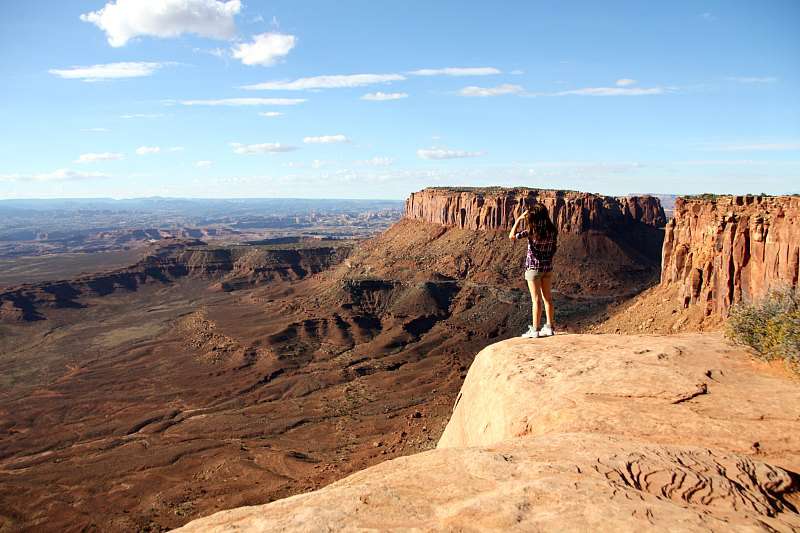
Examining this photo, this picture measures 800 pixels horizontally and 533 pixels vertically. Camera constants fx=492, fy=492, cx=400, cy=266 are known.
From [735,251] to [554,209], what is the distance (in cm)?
4782

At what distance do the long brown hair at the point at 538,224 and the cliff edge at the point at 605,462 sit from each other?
9.13 feet

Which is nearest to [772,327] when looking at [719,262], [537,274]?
[537,274]

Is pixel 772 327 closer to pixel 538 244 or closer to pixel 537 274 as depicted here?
pixel 537 274

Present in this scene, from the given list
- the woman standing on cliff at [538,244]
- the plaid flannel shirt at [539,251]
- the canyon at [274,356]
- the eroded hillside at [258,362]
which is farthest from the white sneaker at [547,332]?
the eroded hillside at [258,362]

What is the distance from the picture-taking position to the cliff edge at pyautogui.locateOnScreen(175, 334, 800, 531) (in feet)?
17.3

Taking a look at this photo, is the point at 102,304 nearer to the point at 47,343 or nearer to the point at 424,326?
the point at 47,343

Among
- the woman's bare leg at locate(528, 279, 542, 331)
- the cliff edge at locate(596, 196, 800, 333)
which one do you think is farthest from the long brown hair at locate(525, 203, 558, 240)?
the cliff edge at locate(596, 196, 800, 333)

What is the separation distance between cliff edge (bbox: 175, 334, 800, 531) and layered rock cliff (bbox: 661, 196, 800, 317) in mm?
16101

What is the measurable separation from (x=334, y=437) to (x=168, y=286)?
8179 centimetres

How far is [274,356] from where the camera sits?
54.9 meters

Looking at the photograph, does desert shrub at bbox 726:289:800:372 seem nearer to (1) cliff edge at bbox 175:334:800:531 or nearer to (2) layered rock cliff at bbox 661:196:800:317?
(1) cliff edge at bbox 175:334:800:531

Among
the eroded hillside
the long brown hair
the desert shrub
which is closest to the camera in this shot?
the desert shrub

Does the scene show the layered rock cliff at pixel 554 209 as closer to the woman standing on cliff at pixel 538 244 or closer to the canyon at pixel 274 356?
the canyon at pixel 274 356

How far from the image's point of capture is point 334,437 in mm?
35188
